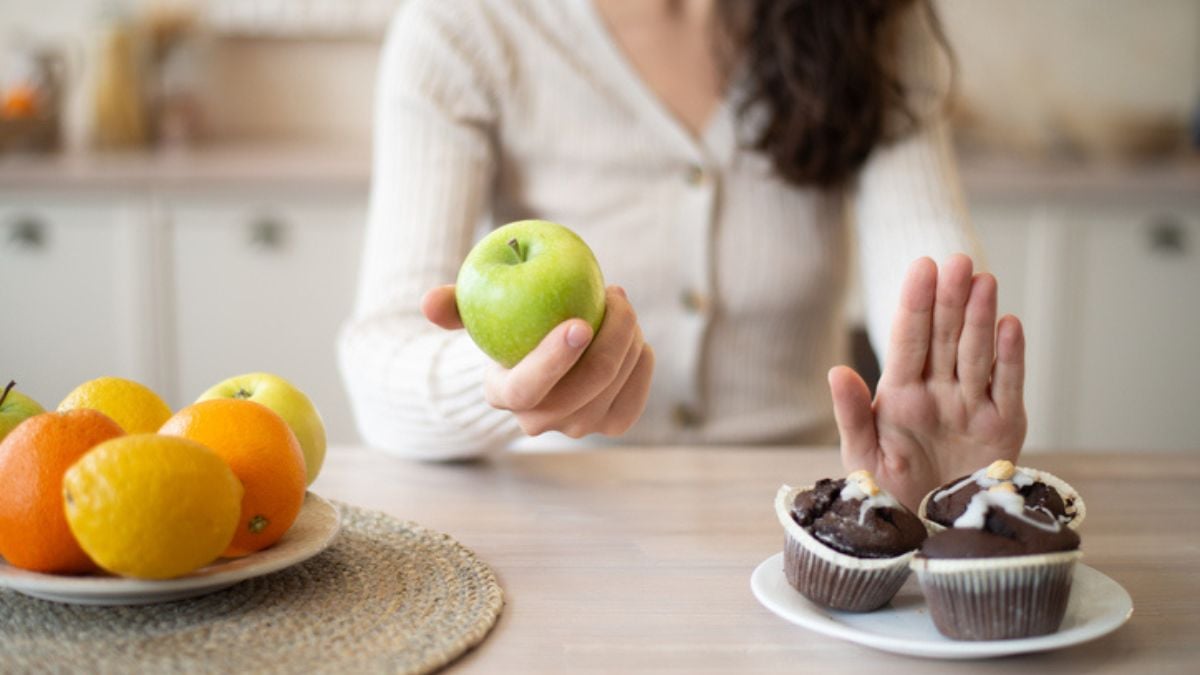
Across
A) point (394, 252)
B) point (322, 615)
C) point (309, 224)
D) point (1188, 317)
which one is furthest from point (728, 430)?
point (1188, 317)

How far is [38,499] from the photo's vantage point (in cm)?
72

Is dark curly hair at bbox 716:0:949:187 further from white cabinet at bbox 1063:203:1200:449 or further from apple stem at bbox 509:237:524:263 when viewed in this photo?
white cabinet at bbox 1063:203:1200:449

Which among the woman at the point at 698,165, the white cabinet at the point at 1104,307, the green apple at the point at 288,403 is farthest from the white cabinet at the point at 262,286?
the green apple at the point at 288,403

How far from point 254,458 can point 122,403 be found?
14 cm

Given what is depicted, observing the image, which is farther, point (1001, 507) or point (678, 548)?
point (678, 548)

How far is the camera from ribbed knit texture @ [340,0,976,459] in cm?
145

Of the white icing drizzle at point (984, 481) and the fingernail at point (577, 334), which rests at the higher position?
the fingernail at point (577, 334)

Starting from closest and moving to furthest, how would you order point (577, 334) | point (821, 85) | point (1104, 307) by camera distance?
point (577, 334) → point (821, 85) → point (1104, 307)

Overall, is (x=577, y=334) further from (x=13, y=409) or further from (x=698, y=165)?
(x=698, y=165)

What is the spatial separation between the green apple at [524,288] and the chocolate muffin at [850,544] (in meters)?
0.20

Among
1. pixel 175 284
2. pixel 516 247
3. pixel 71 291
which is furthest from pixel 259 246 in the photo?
pixel 516 247

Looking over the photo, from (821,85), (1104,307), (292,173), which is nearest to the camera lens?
(821,85)

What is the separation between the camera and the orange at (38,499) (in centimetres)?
72

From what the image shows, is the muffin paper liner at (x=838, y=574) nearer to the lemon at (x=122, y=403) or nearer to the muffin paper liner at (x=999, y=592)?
the muffin paper liner at (x=999, y=592)
